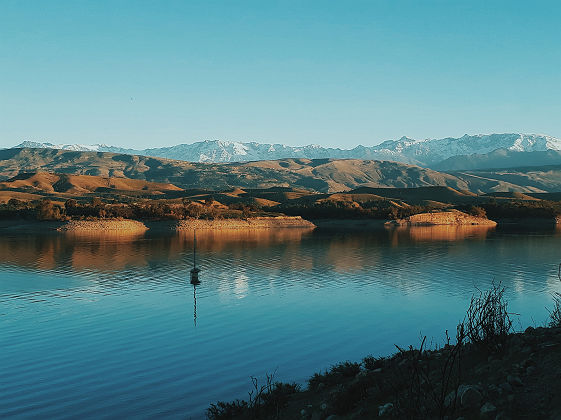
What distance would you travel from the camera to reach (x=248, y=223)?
509 ft

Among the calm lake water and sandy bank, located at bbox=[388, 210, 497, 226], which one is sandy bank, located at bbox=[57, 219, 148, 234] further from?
sandy bank, located at bbox=[388, 210, 497, 226]

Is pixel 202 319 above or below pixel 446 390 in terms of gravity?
below

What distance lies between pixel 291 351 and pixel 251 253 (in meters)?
52.0

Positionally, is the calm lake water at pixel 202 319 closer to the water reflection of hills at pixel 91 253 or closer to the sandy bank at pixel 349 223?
the water reflection of hills at pixel 91 253

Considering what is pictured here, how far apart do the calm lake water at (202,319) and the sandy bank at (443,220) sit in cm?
10271

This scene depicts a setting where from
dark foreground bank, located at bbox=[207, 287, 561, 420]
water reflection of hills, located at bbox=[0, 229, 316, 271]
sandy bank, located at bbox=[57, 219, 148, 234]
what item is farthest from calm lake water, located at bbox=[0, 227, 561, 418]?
sandy bank, located at bbox=[57, 219, 148, 234]

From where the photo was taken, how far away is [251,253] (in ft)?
251

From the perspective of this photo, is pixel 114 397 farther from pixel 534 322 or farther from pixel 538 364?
pixel 534 322

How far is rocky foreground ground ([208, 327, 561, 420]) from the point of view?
11.0 metres

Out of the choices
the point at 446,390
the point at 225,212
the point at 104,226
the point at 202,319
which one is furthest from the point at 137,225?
the point at 446,390

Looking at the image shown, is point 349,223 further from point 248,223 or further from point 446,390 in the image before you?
point 446,390

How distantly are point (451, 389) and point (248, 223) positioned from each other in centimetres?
14303

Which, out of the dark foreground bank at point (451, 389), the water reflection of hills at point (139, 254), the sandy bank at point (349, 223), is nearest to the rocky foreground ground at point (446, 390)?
the dark foreground bank at point (451, 389)

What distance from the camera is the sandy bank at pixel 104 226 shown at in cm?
12762
